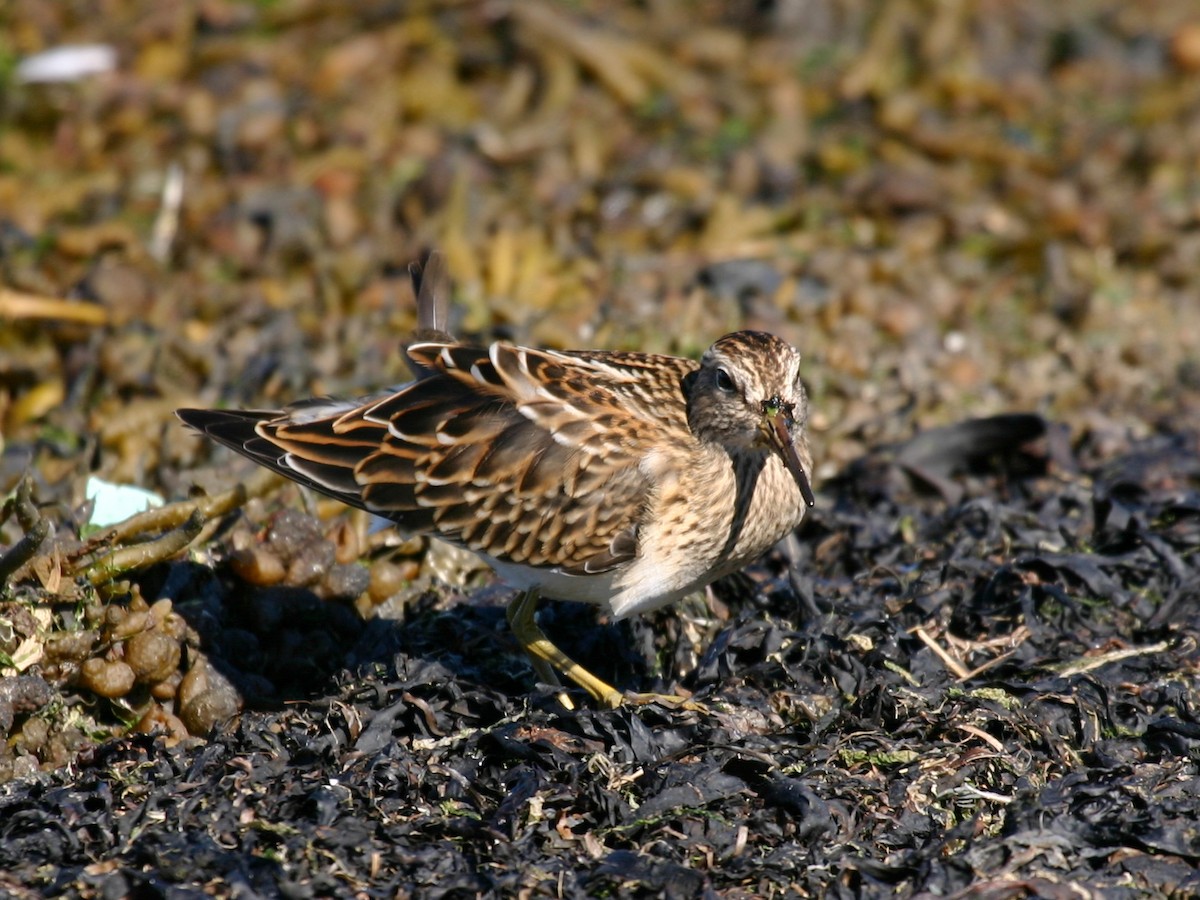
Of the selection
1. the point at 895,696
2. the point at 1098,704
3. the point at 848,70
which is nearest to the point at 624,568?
the point at 895,696

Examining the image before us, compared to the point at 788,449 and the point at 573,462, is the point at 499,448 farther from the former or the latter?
the point at 788,449

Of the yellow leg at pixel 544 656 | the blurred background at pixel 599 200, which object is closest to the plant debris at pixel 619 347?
the blurred background at pixel 599 200

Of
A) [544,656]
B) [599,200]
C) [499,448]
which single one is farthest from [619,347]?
[544,656]

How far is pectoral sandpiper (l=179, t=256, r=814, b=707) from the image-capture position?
522 cm

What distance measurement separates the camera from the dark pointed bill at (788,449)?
16.6 feet

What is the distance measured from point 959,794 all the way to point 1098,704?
774mm

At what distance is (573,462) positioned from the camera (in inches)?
209

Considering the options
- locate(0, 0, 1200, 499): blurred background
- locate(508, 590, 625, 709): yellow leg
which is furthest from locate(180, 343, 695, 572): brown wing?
locate(0, 0, 1200, 499): blurred background

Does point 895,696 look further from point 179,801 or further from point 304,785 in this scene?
point 179,801

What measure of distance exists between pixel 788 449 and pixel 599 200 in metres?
4.18

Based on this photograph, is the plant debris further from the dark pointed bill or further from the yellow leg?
the dark pointed bill

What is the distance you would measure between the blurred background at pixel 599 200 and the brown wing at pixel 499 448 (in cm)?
140

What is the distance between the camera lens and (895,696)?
201 inches

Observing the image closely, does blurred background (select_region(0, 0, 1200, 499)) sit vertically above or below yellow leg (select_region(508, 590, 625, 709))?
above
